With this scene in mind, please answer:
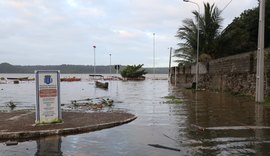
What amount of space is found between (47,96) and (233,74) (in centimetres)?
2308

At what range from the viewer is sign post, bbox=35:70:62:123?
12.2 meters

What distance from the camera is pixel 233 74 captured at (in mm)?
32812

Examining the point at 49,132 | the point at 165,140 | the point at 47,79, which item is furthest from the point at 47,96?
the point at 165,140

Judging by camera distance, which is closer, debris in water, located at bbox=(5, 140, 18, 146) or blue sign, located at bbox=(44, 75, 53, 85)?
debris in water, located at bbox=(5, 140, 18, 146)

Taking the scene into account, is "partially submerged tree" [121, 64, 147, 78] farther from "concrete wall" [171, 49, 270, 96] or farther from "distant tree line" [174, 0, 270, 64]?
"concrete wall" [171, 49, 270, 96]

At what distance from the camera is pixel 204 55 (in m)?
46.2

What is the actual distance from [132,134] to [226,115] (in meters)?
6.08

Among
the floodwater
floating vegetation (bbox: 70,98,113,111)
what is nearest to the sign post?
the floodwater

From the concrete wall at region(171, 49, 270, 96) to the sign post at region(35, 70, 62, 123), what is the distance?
15.7 m

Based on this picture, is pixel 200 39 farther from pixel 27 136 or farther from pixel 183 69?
pixel 27 136

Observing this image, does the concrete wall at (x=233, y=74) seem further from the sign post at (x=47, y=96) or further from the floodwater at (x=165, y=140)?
the sign post at (x=47, y=96)

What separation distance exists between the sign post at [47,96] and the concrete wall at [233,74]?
617 inches

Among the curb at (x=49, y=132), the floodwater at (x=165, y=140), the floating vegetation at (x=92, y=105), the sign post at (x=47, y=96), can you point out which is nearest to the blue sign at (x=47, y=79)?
the sign post at (x=47, y=96)

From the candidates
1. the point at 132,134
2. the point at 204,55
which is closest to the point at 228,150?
the point at 132,134
